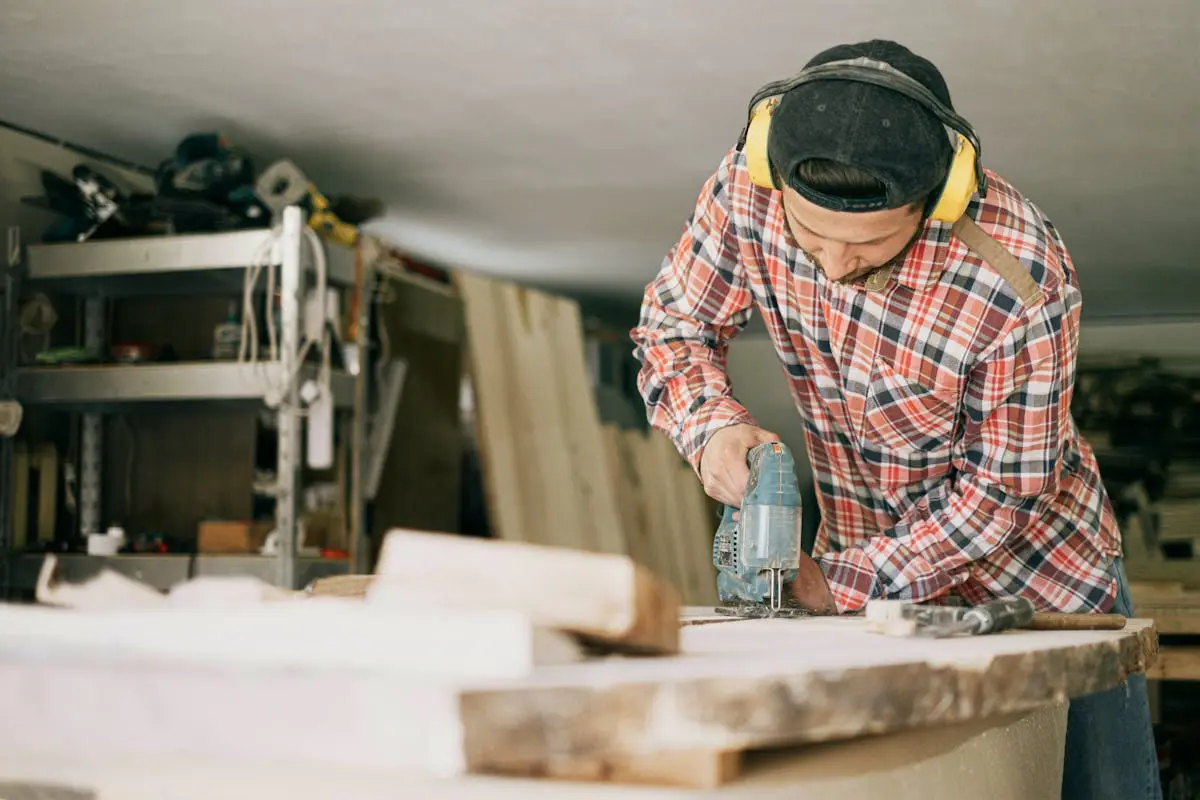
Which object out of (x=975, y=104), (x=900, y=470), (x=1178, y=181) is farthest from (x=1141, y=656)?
(x=1178, y=181)

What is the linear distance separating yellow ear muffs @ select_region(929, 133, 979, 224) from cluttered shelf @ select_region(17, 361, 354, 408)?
2608 mm

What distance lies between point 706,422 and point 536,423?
427cm

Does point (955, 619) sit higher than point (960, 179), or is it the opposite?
point (960, 179)

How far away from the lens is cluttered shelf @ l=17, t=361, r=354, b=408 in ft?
12.5

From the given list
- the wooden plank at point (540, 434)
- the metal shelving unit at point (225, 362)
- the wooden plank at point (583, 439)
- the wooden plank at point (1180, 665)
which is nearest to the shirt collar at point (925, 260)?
the metal shelving unit at point (225, 362)

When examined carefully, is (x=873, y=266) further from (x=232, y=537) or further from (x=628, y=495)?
(x=628, y=495)

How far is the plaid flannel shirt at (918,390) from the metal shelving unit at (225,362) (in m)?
1.93

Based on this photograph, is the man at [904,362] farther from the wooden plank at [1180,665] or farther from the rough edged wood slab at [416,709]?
the wooden plank at [1180,665]

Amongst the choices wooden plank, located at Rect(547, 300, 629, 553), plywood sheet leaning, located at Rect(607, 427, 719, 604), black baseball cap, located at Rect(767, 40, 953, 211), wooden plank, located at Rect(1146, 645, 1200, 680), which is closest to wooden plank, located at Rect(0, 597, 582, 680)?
black baseball cap, located at Rect(767, 40, 953, 211)

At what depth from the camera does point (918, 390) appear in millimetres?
1934

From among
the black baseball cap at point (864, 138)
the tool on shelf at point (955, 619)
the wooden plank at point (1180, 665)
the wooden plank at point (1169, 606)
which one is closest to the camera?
the tool on shelf at point (955, 619)

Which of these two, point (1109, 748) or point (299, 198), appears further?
point (299, 198)

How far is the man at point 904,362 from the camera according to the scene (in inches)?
62.0

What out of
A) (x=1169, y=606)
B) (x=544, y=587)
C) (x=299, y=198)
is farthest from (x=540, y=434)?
(x=544, y=587)
